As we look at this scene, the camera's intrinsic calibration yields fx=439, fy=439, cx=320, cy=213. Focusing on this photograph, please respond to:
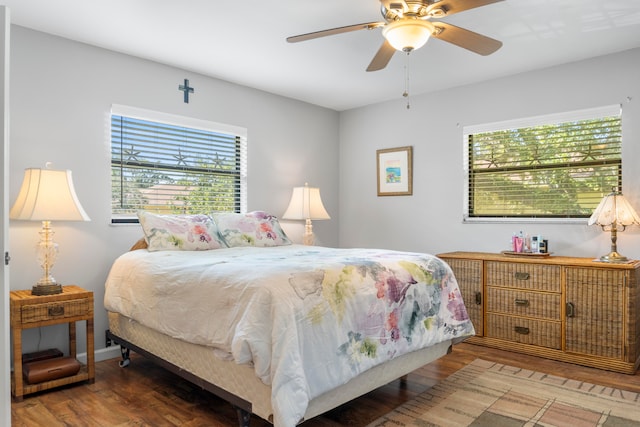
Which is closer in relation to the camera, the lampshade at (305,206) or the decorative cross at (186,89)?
the decorative cross at (186,89)

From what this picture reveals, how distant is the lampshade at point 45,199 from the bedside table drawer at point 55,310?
531mm

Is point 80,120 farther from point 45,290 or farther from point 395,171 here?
point 395,171

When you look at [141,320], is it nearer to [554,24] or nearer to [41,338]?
[41,338]

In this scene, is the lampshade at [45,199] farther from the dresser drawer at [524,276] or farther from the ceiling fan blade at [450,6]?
the dresser drawer at [524,276]

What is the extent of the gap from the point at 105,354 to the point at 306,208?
7.26 feet

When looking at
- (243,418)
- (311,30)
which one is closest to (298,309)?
(243,418)

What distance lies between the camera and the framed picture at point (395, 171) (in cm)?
478

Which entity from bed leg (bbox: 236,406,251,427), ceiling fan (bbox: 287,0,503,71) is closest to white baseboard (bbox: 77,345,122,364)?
bed leg (bbox: 236,406,251,427)

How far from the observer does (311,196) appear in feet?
15.0

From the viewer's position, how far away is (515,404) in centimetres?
256

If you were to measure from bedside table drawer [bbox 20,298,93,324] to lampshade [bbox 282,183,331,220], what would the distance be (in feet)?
7.12

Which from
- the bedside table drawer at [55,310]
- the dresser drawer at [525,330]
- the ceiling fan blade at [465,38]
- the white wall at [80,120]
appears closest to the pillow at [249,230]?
the white wall at [80,120]

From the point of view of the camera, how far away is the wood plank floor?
7.70 feet

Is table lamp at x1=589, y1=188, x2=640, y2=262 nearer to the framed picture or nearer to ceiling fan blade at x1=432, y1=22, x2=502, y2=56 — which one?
ceiling fan blade at x1=432, y1=22, x2=502, y2=56
